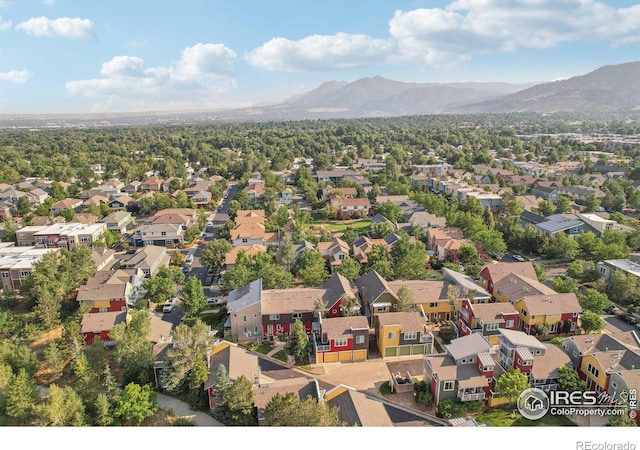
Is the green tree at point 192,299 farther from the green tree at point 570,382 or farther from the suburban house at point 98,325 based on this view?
the green tree at point 570,382

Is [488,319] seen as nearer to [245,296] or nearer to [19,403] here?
[245,296]

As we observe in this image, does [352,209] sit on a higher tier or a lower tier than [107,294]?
higher

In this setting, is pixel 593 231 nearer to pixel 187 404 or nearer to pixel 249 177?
pixel 187 404

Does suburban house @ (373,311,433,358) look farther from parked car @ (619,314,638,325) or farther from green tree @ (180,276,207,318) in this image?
parked car @ (619,314,638,325)

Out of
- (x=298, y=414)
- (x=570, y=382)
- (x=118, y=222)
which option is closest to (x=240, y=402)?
(x=298, y=414)

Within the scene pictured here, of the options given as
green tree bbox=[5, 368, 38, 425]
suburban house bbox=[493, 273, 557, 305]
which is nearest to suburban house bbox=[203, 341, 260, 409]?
green tree bbox=[5, 368, 38, 425]

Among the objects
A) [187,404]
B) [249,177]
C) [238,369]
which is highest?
[249,177]

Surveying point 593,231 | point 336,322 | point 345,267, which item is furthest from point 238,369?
point 593,231

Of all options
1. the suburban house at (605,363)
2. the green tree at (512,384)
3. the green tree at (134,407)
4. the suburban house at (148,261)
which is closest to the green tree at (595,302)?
the suburban house at (605,363)
